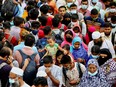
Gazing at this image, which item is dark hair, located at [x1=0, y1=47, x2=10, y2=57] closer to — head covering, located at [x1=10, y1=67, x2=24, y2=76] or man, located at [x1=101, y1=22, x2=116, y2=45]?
head covering, located at [x1=10, y1=67, x2=24, y2=76]

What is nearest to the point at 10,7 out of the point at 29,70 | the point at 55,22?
the point at 55,22

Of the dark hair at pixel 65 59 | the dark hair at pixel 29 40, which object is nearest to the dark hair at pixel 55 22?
the dark hair at pixel 29 40

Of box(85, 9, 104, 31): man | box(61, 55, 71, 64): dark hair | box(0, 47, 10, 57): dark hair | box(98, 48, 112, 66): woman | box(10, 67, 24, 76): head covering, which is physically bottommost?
box(85, 9, 104, 31): man

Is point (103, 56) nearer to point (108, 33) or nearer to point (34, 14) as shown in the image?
point (108, 33)

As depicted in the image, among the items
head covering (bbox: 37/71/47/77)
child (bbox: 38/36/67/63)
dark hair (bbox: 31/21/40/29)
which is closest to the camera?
head covering (bbox: 37/71/47/77)

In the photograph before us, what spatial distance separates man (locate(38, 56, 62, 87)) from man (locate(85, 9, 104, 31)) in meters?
3.37

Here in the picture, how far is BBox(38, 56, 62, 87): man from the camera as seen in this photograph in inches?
349

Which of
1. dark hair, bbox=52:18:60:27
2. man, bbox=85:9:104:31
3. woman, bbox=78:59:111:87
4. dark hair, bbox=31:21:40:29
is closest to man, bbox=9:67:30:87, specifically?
woman, bbox=78:59:111:87

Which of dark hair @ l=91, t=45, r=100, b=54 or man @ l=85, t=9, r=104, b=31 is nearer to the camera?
dark hair @ l=91, t=45, r=100, b=54

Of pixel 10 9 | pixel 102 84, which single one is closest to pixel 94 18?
pixel 10 9

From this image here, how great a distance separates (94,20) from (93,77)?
3657 mm

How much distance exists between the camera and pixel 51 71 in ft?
29.4

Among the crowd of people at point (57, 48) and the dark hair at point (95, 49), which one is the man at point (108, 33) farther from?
the dark hair at point (95, 49)

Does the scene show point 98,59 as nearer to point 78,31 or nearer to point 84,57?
point 84,57
